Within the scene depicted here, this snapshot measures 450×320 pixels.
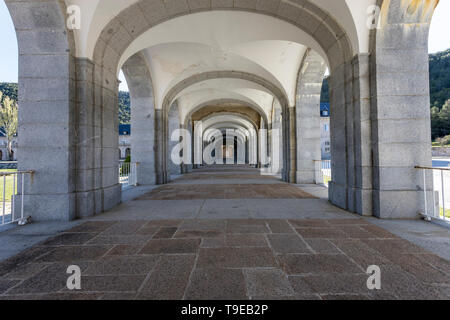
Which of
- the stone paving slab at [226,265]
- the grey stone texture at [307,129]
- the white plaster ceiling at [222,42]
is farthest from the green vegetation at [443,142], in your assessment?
A: the stone paving slab at [226,265]

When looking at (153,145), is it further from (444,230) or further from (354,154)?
(444,230)

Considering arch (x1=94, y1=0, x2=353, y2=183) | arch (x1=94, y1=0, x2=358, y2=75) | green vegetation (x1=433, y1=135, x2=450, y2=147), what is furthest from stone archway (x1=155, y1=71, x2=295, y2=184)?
green vegetation (x1=433, y1=135, x2=450, y2=147)

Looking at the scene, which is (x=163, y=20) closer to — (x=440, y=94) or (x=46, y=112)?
(x=46, y=112)

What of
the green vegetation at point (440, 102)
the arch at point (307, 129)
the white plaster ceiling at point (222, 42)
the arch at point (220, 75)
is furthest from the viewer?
the green vegetation at point (440, 102)

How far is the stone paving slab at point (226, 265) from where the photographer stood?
5.97 feet

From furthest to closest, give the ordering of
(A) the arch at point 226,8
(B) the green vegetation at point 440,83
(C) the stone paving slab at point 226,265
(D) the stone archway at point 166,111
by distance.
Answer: (B) the green vegetation at point 440,83 < (D) the stone archway at point 166,111 < (A) the arch at point 226,8 < (C) the stone paving slab at point 226,265

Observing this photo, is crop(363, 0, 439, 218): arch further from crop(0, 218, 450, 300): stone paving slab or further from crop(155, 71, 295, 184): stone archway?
crop(155, 71, 295, 184): stone archway

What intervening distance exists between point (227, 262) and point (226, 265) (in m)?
0.06

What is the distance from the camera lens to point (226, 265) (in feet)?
7.38

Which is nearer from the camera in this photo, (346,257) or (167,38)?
(346,257)

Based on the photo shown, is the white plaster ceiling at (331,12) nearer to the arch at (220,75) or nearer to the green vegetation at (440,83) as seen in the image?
the arch at (220,75)
